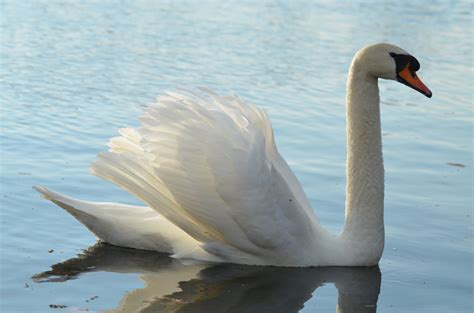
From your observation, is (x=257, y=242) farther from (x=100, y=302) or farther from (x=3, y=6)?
(x=3, y=6)

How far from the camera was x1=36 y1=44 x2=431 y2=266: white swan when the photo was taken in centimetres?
632

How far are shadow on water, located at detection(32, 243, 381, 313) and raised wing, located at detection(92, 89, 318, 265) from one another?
191 mm

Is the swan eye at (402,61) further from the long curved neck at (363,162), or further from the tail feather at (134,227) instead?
the tail feather at (134,227)

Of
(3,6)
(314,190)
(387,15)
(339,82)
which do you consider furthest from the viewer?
(387,15)

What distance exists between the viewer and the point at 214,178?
6.30m

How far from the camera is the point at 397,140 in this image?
10.3 meters

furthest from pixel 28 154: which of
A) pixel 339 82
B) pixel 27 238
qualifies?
pixel 339 82

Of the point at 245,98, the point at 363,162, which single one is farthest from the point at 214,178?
the point at 245,98

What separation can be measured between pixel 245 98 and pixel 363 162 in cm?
474

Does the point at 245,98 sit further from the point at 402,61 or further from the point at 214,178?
the point at 214,178

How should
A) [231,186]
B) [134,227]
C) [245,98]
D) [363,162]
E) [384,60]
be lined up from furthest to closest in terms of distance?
[245,98]
[363,162]
[384,60]
[134,227]
[231,186]

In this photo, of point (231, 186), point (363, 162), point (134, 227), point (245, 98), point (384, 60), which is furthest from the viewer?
point (245, 98)

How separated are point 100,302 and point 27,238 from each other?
1187 mm

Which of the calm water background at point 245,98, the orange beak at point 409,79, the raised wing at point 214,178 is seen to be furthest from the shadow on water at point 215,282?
the orange beak at point 409,79
